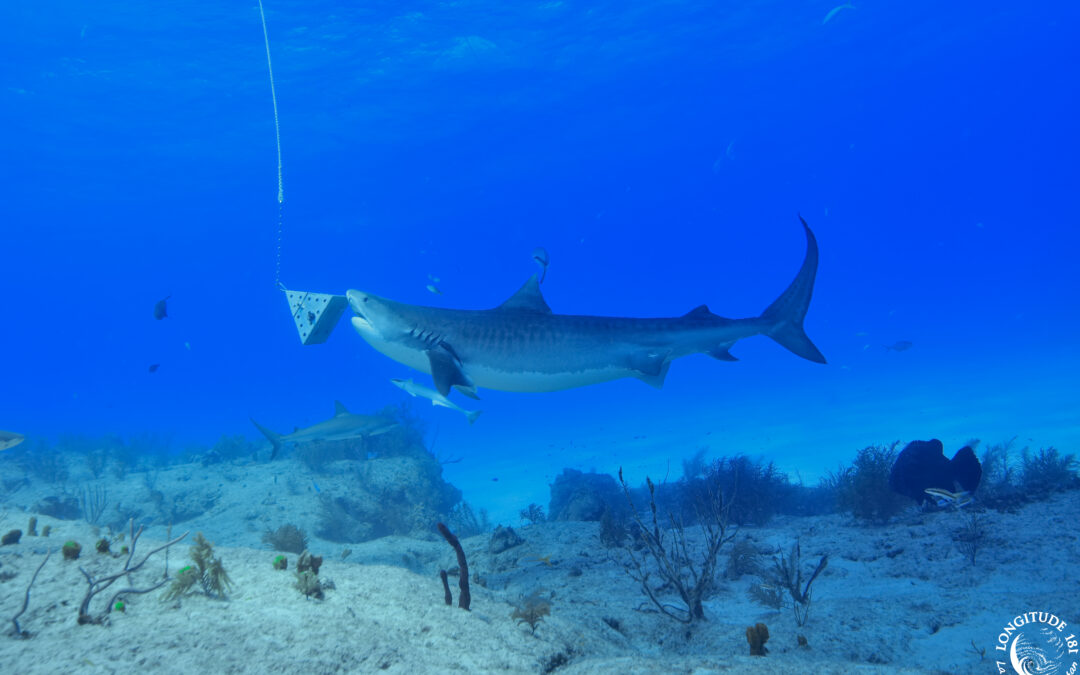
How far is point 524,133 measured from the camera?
6419cm

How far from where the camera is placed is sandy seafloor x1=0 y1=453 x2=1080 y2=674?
3.03 meters

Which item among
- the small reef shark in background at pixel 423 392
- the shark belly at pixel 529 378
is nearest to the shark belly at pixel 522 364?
the shark belly at pixel 529 378

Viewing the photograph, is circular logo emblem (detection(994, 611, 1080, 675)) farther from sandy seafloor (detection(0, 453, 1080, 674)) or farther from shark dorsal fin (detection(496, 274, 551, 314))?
shark dorsal fin (detection(496, 274, 551, 314))

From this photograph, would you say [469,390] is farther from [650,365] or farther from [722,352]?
[722,352]

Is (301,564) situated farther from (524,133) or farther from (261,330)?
(261,330)

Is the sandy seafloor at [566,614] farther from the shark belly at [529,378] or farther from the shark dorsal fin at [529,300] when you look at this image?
the shark dorsal fin at [529,300]

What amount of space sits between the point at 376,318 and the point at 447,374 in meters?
1.09

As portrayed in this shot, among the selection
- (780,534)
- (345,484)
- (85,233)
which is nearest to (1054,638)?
(780,534)

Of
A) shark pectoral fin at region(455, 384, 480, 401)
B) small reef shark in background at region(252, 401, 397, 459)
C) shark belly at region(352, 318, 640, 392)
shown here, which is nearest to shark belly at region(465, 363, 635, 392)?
shark belly at region(352, 318, 640, 392)

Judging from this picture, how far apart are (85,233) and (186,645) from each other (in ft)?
371

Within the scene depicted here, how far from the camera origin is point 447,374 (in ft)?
18.2

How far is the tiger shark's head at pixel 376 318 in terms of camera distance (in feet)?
18.5

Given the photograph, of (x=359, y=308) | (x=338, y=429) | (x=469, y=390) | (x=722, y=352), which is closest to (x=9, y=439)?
(x=338, y=429)

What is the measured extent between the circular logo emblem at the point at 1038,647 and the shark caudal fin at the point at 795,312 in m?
3.62
